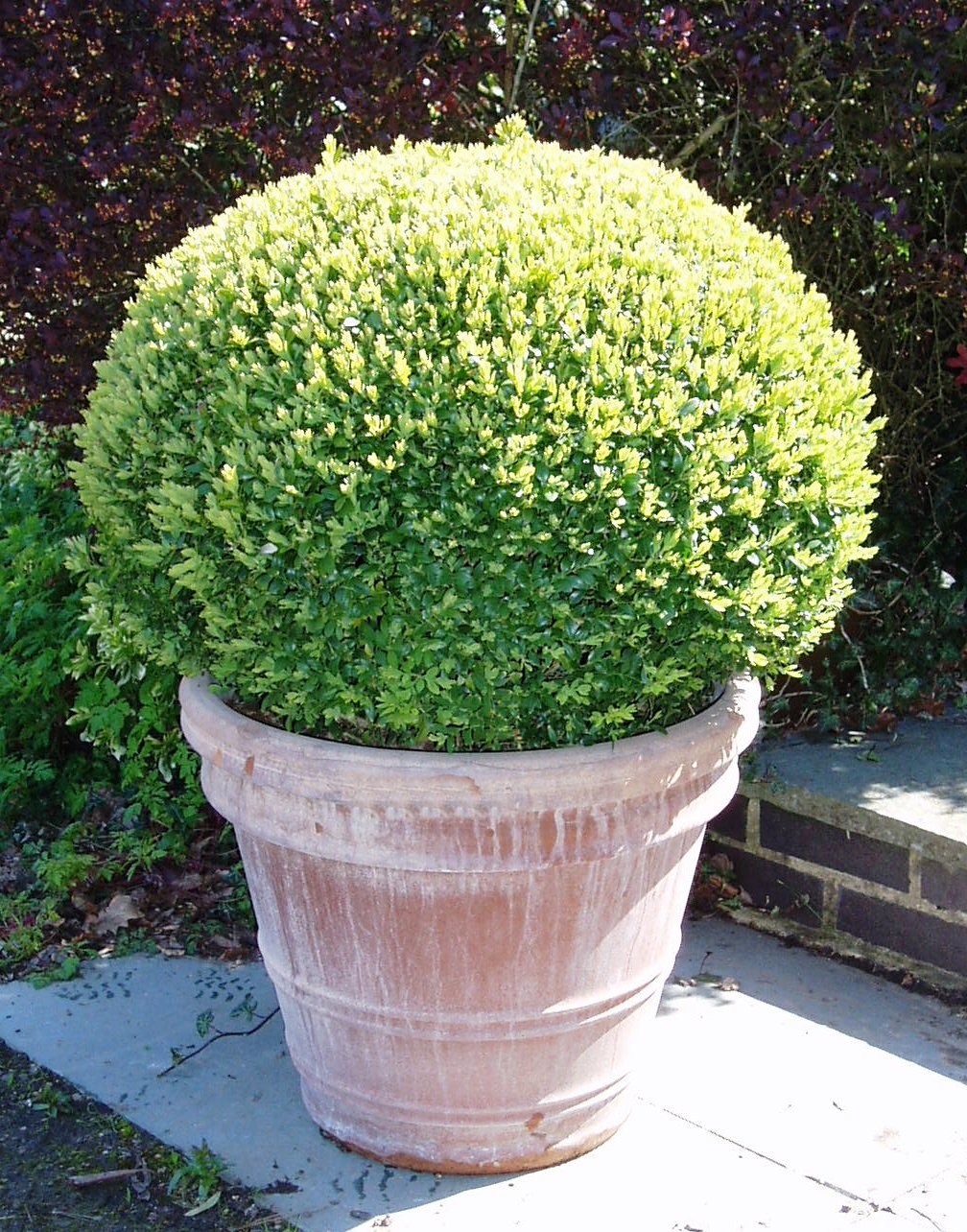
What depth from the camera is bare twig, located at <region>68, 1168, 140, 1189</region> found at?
9.20ft

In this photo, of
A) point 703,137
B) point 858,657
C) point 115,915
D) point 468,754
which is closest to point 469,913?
point 468,754

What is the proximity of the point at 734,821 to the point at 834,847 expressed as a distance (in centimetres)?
31

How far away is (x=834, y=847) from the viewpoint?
3682 mm

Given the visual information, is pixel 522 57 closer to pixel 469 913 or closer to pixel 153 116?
pixel 153 116

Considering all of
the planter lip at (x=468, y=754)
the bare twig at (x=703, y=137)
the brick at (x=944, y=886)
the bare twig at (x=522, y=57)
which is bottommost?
the brick at (x=944, y=886)

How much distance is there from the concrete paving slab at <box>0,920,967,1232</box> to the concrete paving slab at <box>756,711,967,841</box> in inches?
17.4

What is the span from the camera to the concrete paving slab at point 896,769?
3.55 meters

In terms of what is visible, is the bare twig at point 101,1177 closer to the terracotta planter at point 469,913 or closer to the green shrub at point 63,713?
the terracotta planter at point 469,913

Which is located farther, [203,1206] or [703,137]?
[703,137]

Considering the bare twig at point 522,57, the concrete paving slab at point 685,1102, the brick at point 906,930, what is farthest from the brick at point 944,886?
the bare twig at point 522,57

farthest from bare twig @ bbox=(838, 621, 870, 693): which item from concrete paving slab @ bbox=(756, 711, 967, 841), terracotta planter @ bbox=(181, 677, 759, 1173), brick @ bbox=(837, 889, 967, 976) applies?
terracotta planter @ bbox=(181, 677, 759, 1173)

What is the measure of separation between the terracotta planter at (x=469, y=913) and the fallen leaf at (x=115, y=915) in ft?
3.61

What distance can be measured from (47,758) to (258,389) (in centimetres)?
232

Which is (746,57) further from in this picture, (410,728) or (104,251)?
(410,728)
